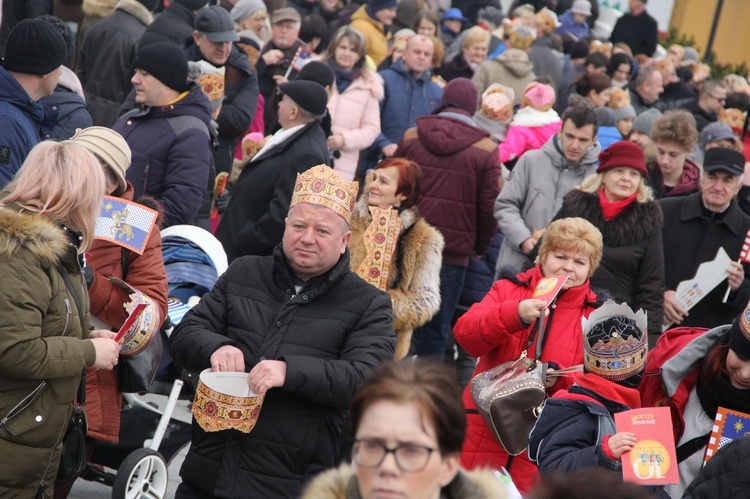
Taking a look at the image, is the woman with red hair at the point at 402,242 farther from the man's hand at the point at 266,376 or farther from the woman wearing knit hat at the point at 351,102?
the woman wearing knit hat at the point at 351,102

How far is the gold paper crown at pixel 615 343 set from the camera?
14.6 feet

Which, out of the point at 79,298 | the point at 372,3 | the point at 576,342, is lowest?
the point at 372,3

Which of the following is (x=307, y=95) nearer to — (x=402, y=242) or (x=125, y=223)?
(x=402, y=242)

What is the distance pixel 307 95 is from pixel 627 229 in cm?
223

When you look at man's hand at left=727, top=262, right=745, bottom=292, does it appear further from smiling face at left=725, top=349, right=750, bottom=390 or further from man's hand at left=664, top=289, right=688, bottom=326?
smiling face at left=725, top=349, right=750, bottom=390

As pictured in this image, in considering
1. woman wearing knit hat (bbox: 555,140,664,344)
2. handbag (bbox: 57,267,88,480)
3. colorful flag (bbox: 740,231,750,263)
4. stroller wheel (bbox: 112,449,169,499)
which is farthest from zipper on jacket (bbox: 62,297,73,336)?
colorful flag (bbox: 740,231,750,263)

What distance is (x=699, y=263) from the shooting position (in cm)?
766

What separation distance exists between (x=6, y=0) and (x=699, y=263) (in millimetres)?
6643

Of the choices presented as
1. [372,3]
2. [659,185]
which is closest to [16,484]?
[659,185]

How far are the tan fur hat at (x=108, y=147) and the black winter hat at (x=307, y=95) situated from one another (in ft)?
7.54

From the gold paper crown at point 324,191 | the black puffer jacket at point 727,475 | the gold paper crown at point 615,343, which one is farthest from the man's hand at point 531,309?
the black puffer jacket at point 727,475

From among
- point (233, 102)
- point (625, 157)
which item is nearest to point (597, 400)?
point (625, 157)

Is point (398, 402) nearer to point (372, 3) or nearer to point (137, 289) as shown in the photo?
point (137, 289)

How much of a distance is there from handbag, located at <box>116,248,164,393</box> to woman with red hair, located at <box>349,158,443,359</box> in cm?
182
